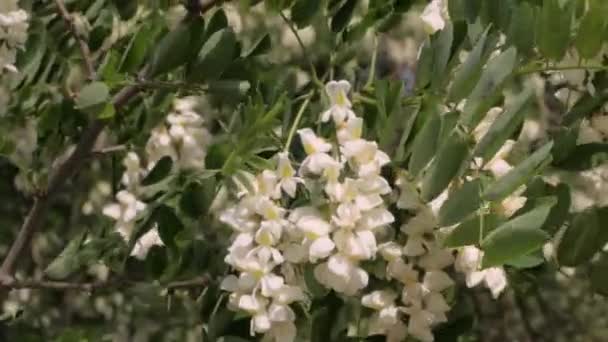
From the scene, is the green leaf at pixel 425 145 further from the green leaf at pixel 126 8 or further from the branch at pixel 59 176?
the green leaf at pixel 126 8

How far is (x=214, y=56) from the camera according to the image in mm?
831

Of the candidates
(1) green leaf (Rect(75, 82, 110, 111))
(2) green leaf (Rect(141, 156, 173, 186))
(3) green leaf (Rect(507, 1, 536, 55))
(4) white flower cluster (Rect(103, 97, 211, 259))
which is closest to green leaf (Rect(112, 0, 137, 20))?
(4) white flower cluster (Rect(103, 97, 211, 259))

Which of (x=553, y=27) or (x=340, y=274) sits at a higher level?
(x=553, y=27)

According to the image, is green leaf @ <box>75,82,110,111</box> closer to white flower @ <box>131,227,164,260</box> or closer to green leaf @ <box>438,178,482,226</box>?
white flower @ <box>131,227,164,260</box>

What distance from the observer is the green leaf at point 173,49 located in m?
0.82

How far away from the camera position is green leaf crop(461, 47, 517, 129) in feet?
2.13

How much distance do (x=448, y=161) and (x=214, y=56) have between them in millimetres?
253

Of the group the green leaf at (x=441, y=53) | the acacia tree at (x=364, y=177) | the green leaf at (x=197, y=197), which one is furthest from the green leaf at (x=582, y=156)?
the green leaf at (x=197, y=197)

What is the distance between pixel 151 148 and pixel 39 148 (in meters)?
0.12

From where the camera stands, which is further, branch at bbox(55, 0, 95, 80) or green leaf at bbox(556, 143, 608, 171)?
branch at bbox(55, 0, 95, 80)

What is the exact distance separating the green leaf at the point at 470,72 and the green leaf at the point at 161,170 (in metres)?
0.37

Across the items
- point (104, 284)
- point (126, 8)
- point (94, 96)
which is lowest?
point (104, 284)

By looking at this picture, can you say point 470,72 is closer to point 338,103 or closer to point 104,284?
point 338,103

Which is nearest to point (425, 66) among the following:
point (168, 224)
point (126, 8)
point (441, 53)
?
point (441, 53)
